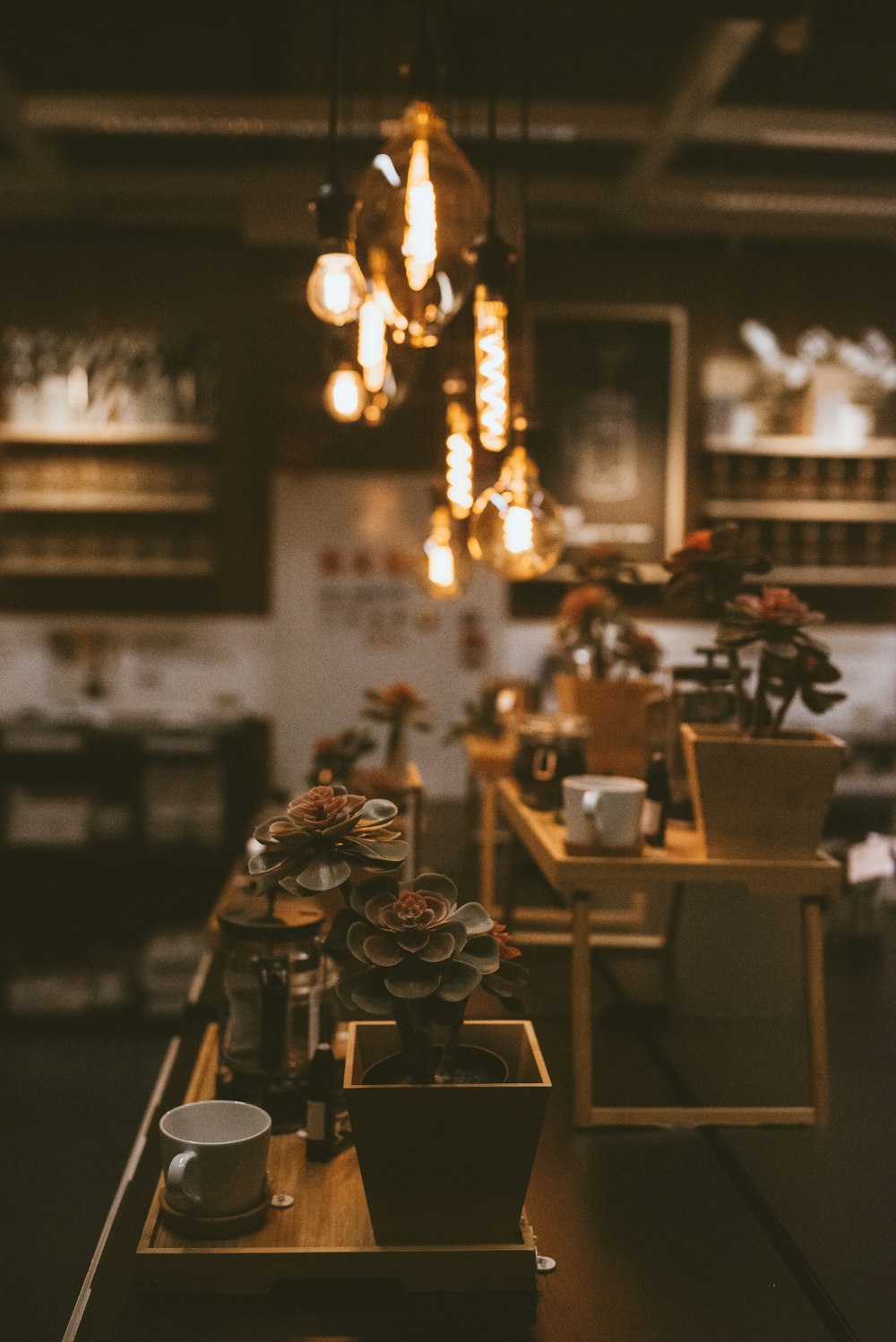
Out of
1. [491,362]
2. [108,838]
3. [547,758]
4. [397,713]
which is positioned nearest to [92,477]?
[108,838]

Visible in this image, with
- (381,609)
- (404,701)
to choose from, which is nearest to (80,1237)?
(404,701)

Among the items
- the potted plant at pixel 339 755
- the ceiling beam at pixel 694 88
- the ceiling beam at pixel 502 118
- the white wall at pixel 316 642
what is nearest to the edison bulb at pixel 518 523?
the potted plant at pixel 339 755

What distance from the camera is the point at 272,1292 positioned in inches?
46.4

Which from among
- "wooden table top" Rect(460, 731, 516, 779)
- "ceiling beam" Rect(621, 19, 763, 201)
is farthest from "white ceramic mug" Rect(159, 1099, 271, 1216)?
"ceiling beam" Rect(621, 19, 763, 201)

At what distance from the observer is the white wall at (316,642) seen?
547 cm

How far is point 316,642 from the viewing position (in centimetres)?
550

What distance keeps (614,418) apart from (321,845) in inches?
181

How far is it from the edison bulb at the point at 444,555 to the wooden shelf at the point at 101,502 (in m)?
2.73

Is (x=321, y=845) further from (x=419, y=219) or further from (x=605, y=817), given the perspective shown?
(x=419, y=219)

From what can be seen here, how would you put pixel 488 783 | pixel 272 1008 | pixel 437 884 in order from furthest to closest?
pixel 488 783, pixel 272 1008, pixel 437 884

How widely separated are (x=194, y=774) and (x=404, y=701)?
247 cm

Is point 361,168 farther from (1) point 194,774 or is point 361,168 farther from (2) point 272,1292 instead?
(2) point 272,1292

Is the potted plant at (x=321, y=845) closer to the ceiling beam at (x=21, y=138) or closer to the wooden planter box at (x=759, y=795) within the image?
the wooden planter box at (x=759, y=795)

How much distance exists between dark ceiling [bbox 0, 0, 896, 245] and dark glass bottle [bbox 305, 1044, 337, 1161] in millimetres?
2297
